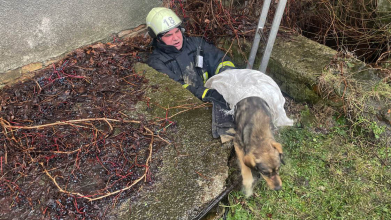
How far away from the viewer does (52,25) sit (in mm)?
3590

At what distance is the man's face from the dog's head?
7.77ft

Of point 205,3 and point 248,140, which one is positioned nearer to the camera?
point 248,140

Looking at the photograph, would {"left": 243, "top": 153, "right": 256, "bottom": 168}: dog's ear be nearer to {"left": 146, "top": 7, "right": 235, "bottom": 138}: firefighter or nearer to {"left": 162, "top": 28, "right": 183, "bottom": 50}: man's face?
{"left": 146, "top": 7, "right": 235, "bottom": 138}: firefighter

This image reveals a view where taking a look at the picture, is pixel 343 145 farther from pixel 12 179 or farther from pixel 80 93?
pixel 12 179

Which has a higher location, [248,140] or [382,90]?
[382,90]

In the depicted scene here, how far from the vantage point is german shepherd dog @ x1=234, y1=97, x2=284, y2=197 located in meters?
2.15

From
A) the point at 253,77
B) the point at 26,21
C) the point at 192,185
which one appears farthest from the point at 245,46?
the point at 26,21

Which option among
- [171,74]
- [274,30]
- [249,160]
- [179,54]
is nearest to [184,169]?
[249,160]

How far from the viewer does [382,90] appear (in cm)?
309

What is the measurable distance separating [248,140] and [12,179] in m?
2.29

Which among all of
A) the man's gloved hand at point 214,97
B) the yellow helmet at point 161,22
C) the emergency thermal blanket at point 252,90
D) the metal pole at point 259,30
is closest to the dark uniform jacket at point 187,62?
the yellow helmet at point 161,22

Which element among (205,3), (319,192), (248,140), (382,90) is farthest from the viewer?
(205,3)

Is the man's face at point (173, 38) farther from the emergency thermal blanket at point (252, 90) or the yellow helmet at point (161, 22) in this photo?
the emergency thermal blanket at point (252, 90)

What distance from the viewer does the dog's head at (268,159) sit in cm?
214
